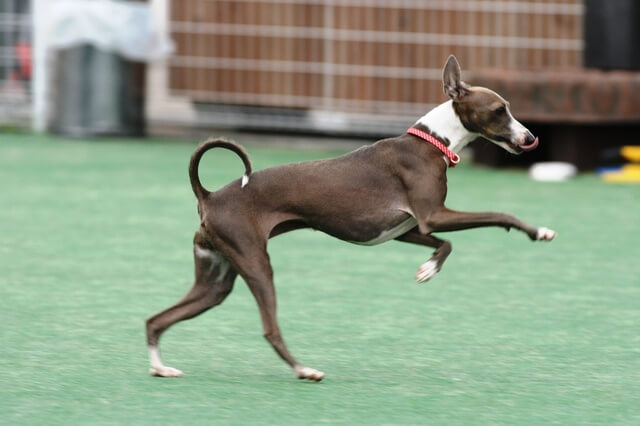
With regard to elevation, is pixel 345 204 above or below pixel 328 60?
above

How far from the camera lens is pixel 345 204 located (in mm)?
4785

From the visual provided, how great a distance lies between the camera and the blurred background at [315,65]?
1129 cm

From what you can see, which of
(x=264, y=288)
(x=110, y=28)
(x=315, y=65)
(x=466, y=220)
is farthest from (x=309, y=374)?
(x=110, y=28)

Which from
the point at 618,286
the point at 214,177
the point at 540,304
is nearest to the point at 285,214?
the point at 540,304

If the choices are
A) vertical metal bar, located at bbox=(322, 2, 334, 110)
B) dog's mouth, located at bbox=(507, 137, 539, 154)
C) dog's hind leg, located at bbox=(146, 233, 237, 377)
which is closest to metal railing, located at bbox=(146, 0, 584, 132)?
vertical metal bar, located at bbox=(322, 2, 334, 110)

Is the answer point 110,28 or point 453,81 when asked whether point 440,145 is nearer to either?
point 453,81

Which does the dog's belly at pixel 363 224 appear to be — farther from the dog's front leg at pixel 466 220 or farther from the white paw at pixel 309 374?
the white paw at pixel 309 374

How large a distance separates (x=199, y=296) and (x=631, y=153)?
22.0ft

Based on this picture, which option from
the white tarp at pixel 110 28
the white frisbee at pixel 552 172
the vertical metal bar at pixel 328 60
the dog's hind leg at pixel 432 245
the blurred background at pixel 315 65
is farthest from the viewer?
the white tarp at pixel 110 28

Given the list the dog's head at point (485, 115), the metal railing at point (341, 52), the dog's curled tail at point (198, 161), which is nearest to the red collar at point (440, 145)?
the dog's head at point (485, 115)

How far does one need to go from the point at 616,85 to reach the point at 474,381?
21.5 feet

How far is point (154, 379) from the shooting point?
4.83 m

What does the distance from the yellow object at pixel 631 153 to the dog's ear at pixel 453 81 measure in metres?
6.31

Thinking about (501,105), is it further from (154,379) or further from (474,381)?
(154,379)
